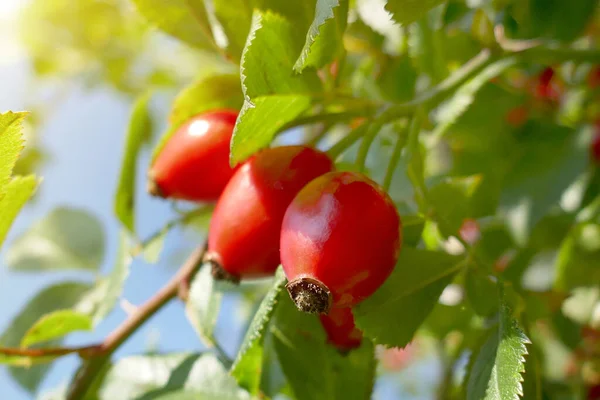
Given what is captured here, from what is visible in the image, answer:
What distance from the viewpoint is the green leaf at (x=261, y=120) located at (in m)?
0.73

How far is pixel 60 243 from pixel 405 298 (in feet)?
4.00

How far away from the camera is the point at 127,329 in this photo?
3.81ft

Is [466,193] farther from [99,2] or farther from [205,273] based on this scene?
[99,2]

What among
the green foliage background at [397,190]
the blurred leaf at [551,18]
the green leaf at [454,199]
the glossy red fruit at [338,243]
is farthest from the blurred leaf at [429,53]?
the glossy red fruit at [338,243]

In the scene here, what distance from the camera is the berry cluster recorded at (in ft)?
2.28

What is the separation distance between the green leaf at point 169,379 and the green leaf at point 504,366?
1.38 feet

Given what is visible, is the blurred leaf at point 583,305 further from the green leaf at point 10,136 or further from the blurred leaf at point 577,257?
the green leaf at point 10,136

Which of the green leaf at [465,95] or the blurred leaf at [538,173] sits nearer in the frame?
the green leaf at [465,95]

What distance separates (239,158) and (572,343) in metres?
1.14

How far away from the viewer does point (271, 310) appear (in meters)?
0.76

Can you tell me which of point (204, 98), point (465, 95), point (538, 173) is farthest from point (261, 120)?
point (538, 173)

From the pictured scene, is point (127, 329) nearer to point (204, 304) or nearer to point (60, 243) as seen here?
point (204, 304)

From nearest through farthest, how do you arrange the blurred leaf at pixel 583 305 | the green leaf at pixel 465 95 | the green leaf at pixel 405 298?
the green leaf at pixel 405 298 → the green leaf at pixel 465 95 → the blurred leaf at pixel 583 305

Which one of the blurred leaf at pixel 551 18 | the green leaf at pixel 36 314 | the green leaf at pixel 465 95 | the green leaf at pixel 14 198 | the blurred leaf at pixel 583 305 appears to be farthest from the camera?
the blurred leaf at pixel 583 305
